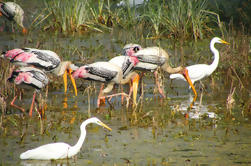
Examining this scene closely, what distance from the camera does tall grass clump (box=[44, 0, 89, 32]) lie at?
1463 centimetres

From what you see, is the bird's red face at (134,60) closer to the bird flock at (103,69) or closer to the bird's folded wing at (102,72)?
the bird flock at (103,69)

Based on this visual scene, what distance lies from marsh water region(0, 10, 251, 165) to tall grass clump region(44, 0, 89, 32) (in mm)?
3553

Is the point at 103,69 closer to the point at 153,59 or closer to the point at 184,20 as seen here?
the point at 153,59

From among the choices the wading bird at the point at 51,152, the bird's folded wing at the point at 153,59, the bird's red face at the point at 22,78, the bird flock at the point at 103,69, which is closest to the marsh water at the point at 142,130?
the wading bird at the point at 51,152

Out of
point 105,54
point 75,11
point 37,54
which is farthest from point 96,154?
point 75,11

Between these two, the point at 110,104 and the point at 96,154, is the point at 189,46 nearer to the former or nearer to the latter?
the point at 110,104

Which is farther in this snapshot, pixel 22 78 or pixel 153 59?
pixel 153 59

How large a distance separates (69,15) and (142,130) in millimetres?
7329

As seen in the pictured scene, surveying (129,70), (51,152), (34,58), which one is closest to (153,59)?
(129,70)

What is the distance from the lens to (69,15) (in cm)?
1477

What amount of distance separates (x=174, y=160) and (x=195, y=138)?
933 millimetres

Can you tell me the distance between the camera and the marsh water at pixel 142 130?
6777 mm

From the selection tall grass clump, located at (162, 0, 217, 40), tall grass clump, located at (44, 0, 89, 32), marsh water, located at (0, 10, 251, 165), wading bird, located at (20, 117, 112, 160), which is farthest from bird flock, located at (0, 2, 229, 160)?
tall grass clump, located at (44, 0, 89, 32)

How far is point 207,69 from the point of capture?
1091cm
